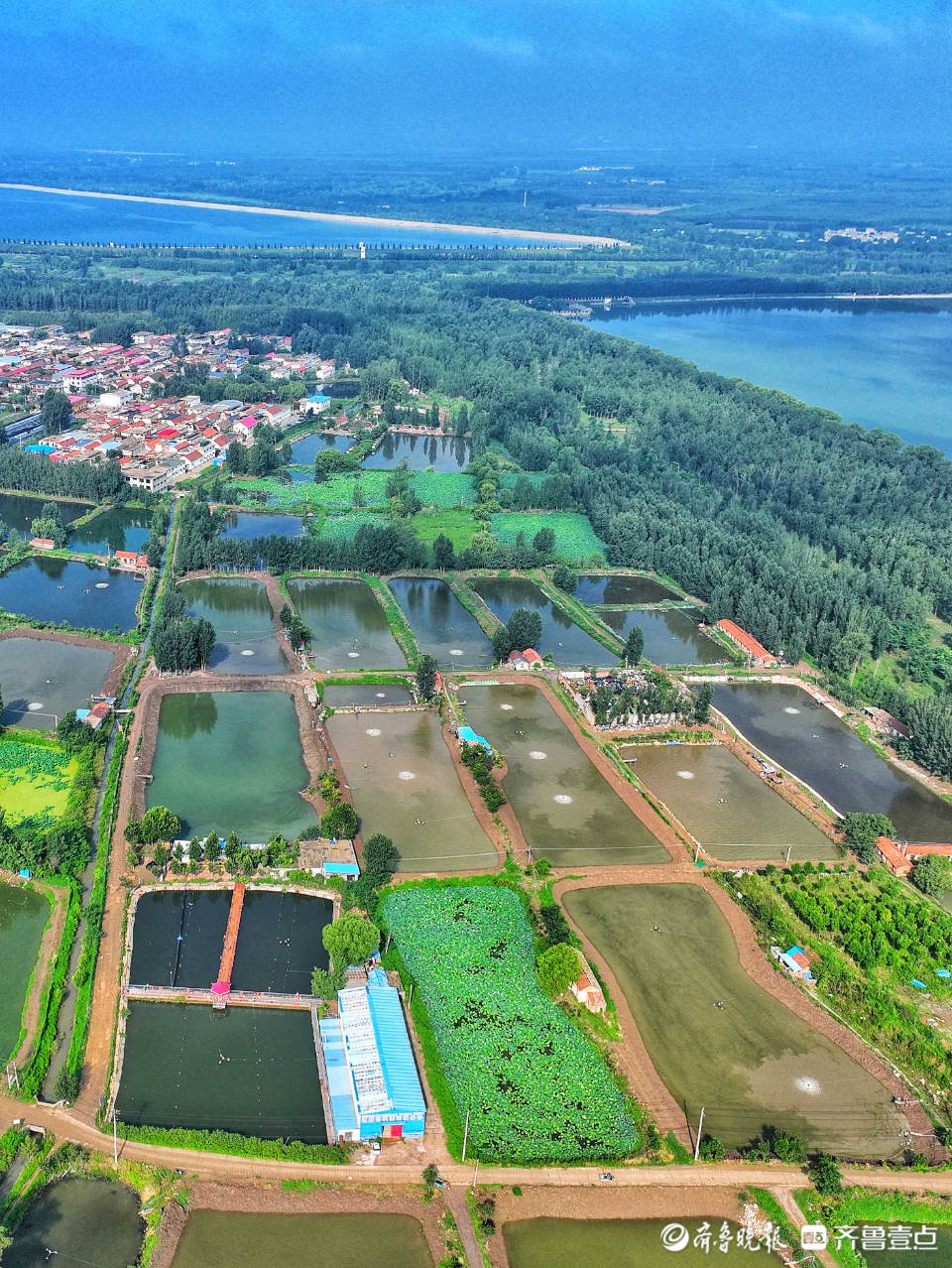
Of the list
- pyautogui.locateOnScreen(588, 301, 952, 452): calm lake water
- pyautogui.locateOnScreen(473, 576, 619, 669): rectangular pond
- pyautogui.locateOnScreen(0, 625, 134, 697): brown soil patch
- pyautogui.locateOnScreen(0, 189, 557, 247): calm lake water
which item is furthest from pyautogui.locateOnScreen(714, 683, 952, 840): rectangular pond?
pyautogui.locateOnScreen(0, 189, 557, 247): calm lake water

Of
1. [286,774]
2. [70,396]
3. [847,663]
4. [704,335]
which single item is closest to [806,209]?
[704,335]

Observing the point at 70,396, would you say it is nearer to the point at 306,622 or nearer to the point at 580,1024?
the point at 306,622

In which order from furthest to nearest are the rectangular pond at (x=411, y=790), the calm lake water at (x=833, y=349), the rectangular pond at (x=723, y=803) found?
1. the calm lake water at (x=833, y=349)
2. the rectangular pond at (x=723, y=803)
3. the rectangular pond at (x=411, y=790)

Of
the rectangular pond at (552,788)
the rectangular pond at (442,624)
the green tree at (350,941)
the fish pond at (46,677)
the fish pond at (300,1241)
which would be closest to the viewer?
the fish pond at (300,1241)

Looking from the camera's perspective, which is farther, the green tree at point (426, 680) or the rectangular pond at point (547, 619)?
the rectangular pond at point (547, 619)

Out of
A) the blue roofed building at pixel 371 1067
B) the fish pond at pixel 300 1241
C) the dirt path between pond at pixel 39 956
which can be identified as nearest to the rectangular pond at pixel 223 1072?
the blue roofed building at pixel 371 1067

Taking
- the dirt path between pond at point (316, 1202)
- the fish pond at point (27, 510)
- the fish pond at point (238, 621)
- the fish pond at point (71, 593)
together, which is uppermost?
the fish pond at point (27, 510)

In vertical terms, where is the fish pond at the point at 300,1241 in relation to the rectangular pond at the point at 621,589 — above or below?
below

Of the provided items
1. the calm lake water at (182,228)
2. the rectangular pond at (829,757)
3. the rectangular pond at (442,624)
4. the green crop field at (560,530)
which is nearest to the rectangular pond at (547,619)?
the rectangular pond at (442,624)

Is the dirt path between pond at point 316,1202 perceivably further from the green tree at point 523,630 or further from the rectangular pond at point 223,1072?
the green tree at point 523,630
